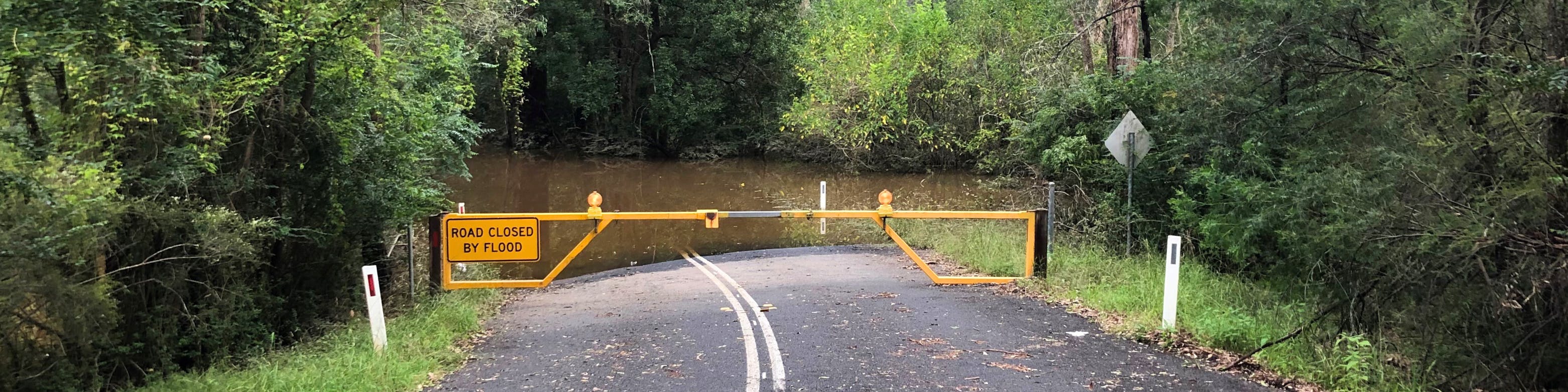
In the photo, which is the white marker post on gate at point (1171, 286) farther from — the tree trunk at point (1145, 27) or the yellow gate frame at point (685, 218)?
the tree trunk at point (1145, 27)

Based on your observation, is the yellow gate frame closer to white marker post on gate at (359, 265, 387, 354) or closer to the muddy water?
white marker post on gate at (359, 265, 387, 354)

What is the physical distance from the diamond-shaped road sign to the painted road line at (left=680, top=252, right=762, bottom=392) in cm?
570

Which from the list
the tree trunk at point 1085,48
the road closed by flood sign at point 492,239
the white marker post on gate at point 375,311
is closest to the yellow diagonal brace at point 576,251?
the road closed by flood sign at point 492,239

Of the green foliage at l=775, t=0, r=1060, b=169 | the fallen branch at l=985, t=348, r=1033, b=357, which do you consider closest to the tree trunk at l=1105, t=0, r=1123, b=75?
the fallen branch at l=985, t=348, r=1033, b=357

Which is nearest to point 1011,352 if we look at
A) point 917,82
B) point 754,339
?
point 754,339

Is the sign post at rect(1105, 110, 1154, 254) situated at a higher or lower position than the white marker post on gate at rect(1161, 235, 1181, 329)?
higher

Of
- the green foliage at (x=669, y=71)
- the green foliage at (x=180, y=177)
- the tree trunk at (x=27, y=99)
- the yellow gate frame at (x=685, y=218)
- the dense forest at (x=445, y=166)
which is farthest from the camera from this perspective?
the green foliage at (x=669, y=71)

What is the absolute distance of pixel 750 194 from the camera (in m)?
32.7

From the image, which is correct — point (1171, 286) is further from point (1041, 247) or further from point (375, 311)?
point (375, 311)

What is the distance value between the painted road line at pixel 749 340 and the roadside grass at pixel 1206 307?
332 cm

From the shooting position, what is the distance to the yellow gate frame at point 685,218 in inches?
417

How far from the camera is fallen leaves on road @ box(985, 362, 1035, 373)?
7.11 meters

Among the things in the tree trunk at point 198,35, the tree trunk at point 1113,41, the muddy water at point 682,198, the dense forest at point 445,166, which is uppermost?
the tree trunk at point 1113,41

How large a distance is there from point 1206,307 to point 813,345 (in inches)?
157
